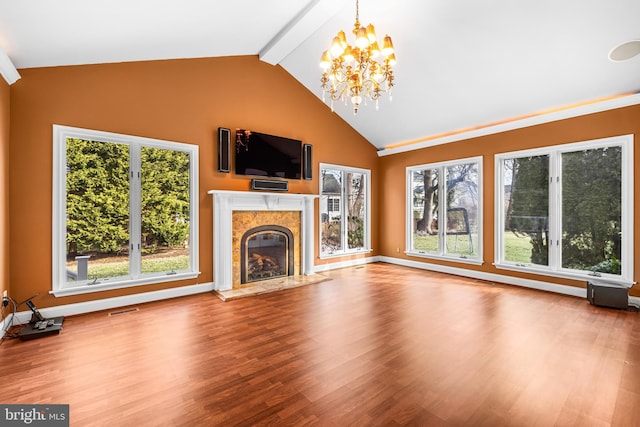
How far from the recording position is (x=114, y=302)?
392cm

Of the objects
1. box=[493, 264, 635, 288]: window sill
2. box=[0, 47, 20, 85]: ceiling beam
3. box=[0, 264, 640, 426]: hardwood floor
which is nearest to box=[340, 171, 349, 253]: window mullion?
box=[0, 264, 640, 426]: hardwood floor

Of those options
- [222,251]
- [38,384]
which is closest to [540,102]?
[222,251]

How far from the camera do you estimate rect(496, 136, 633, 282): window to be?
420cm

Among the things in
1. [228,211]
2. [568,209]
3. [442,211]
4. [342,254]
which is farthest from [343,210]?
[568,209]

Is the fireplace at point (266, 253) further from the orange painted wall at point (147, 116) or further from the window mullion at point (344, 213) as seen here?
the window mullion at point (344, 213)

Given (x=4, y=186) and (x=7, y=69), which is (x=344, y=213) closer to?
(x=4, y=186)

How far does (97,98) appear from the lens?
12.4 ft

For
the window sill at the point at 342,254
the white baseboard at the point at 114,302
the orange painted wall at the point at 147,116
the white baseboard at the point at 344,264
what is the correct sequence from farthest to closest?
the window sill at the point at 342,254
the white baseboard at the point at 344,264
the white baseboard at the point at 114,302
the orange painted wall at the point at 147,116

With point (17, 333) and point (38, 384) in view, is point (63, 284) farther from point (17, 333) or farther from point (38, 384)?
point (38, 384)

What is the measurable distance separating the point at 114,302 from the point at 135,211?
1.26 metres

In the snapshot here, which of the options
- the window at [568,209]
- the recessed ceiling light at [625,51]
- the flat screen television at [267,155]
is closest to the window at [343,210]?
the flat screen television at [267,155]

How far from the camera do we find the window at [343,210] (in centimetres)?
654

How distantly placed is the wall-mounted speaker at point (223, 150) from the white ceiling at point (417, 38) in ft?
3.98

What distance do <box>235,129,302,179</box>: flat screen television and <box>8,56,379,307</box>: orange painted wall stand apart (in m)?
0.19
